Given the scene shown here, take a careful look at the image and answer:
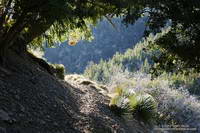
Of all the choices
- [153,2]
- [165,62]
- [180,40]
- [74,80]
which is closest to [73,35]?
[74,80]

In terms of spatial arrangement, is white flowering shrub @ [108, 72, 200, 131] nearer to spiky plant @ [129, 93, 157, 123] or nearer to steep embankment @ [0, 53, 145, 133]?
spiky plant @ [129, 93, 157, 123]

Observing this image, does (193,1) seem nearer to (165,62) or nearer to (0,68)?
(165,62)

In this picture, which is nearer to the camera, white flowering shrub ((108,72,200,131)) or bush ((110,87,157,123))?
bush ((110,87,157,123))

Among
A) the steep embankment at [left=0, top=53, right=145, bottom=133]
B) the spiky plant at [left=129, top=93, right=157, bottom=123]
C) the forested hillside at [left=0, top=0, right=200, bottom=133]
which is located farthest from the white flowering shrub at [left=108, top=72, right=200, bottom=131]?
the steep embankment at [left=0, top=53, right=145, bottom=133]

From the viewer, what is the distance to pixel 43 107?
9117 millimetres

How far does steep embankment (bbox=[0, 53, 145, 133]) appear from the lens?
25.4 ft

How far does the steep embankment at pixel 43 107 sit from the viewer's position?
775 centimetres

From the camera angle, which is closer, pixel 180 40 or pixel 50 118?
pixel 50 118

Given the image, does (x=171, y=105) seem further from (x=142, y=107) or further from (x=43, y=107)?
(x=43, y=107)

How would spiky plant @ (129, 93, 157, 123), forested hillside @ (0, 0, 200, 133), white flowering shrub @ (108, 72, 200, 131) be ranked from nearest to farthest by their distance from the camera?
1. forested hillside @ (0, 0, 200, 133)
2. spiky plant @ (129, 93, 157, 123)
3. white flowering shrub @ (108, 72, 200, 131)

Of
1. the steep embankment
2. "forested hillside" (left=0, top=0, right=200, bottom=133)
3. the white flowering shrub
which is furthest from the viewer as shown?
the white flowering shrub

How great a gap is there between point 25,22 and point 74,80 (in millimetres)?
7353

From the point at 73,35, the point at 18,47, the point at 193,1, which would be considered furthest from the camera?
the point at 73,35

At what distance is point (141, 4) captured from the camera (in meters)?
8.41
